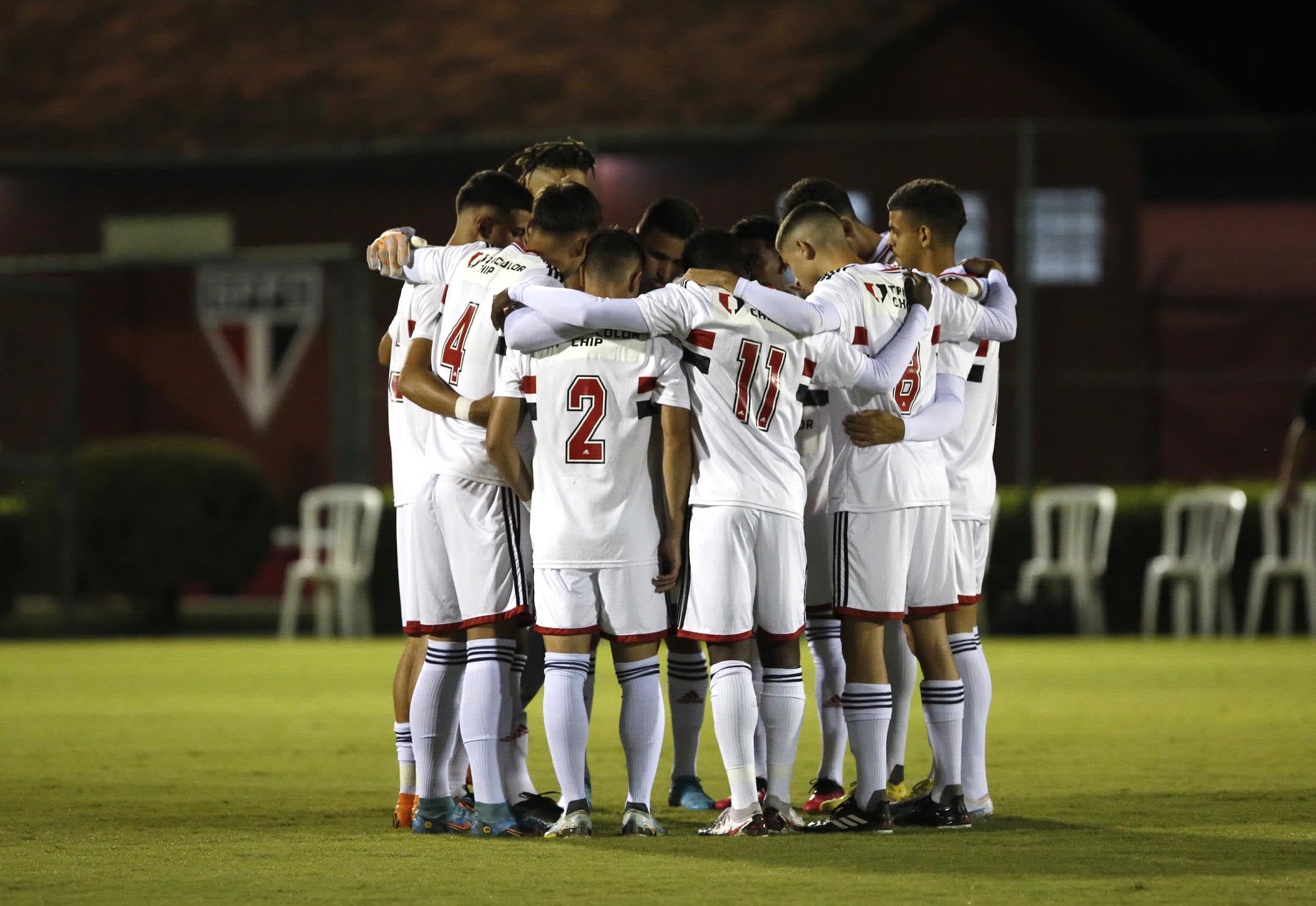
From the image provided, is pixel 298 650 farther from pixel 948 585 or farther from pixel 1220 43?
pixel 1220 43

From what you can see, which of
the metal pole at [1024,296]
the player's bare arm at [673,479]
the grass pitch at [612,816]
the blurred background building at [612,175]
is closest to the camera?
the grass pitch at [612,816]

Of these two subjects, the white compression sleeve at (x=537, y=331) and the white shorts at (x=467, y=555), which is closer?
the white compression sleeve at (x=537, y=331)

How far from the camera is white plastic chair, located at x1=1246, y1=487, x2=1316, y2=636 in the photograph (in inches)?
643

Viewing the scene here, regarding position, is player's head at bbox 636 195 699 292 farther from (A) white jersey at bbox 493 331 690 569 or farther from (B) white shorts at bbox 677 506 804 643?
(B) white shorts at bbox 677 506 804 643

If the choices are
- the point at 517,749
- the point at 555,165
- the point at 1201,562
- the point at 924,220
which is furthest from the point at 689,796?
the point at 1201,562

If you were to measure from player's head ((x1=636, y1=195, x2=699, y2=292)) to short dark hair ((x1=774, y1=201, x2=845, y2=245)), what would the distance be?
1.90 ft

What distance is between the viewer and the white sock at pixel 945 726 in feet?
22.8

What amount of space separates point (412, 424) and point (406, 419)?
0.03 m

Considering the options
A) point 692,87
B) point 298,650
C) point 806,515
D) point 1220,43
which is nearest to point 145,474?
point 298,650

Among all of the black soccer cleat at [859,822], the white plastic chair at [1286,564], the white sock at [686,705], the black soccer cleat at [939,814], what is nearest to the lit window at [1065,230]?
the white plastic chair at [1286,564]

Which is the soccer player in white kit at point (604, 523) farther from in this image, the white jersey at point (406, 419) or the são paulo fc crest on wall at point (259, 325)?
the são paulo fc crest on wall at point (259, 325)

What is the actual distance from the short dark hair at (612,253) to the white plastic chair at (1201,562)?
35.4 ft

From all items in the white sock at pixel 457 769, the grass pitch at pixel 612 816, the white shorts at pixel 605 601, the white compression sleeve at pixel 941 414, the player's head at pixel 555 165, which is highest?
the player's head at pixel 555 165

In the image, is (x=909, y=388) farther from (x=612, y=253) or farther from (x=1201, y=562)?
(x=1201, y=562)
